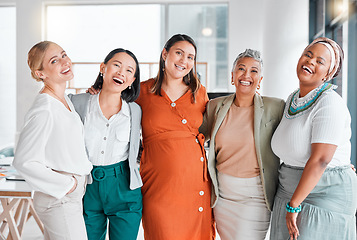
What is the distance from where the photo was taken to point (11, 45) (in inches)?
283

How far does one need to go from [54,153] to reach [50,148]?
3 cm

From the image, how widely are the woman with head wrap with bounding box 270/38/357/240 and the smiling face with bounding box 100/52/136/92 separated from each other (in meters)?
0.85

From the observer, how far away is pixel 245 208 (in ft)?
6.69

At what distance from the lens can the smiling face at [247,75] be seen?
6.84 feet

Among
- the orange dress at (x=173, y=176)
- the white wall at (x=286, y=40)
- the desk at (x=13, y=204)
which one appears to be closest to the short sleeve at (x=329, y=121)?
the orange dress at (x=173, y=176)

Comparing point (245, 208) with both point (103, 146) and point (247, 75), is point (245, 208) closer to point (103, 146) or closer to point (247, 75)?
point (247, 75)

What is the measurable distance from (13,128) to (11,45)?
62.6 inches

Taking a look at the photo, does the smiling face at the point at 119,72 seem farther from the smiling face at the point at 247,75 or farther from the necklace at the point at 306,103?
the necklace at the point at 306,103

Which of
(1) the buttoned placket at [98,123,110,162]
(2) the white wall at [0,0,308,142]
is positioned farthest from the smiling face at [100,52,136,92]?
(2) the white wall at [0,0,308,142]

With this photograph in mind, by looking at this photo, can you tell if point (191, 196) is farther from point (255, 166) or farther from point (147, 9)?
point (147, 9)

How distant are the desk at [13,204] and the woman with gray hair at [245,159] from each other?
123cm

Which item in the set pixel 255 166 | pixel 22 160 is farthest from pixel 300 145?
pixel 22 160

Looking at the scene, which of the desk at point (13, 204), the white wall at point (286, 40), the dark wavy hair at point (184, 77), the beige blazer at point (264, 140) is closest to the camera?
the beige blazer at point (264, 140)

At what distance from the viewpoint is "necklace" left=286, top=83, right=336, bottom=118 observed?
170cm
